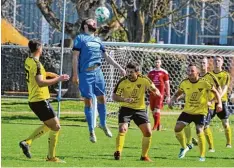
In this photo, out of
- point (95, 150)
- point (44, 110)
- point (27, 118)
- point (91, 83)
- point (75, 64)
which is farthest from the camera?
point (27, 118)

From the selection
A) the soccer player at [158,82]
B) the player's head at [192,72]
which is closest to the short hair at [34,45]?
the player's head at [192,72]

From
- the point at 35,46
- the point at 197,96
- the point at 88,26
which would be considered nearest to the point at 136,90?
the point at 197,96

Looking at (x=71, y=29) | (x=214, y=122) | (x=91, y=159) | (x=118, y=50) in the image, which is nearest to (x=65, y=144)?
(x=91, y=159)

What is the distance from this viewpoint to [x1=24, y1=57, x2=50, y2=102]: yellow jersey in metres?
11.3

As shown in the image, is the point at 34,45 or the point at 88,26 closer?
the point at 34,45

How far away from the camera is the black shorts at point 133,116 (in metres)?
12.5

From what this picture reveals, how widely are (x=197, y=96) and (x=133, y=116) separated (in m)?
1.30

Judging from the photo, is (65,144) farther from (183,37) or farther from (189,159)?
(183,37)

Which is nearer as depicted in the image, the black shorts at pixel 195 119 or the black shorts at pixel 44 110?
the black shorts at pixel 44 110

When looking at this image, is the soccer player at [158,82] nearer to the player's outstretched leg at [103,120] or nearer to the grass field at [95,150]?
the grass field at [95,150]

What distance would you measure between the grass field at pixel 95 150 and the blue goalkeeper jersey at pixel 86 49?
5.19 feet

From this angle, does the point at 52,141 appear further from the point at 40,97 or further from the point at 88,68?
the point at 88,68

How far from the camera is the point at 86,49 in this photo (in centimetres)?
1348

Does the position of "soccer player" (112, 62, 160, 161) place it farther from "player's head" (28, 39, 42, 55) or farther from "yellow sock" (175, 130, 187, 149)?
"player's head" (28, 39, 42, 55)
